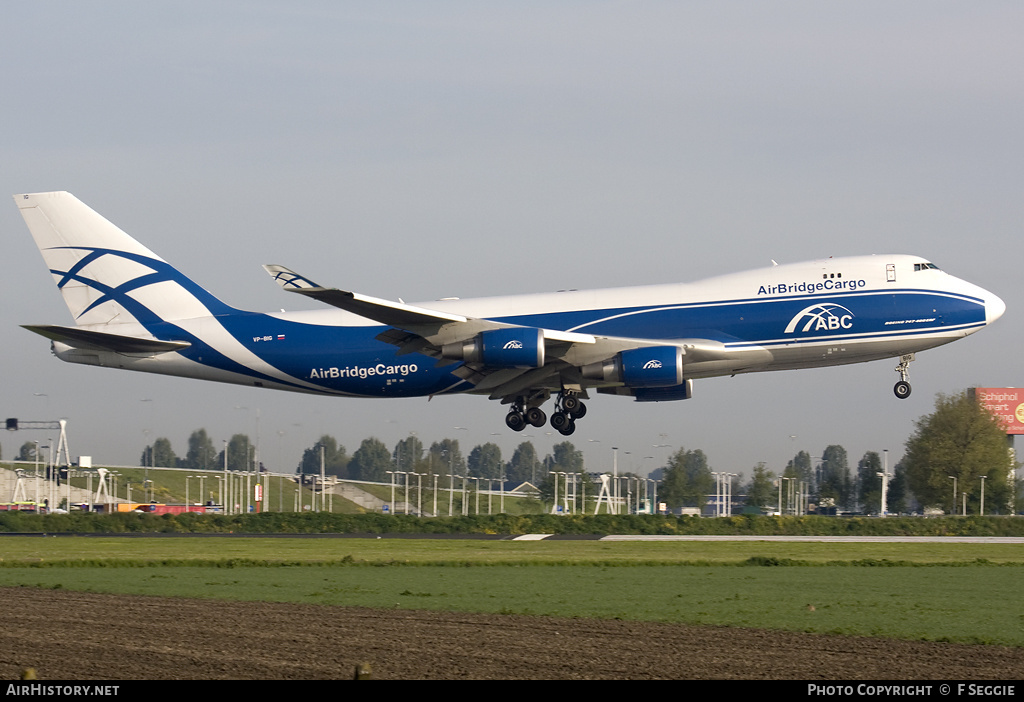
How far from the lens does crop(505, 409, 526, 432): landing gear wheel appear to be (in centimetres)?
4444

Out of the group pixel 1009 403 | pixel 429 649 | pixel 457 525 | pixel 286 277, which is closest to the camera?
pixel 429 649

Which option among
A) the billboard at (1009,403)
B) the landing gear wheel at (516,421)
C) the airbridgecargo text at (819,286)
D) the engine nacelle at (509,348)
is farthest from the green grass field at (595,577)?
the billboard at (1009,403)

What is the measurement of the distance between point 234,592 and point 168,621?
7.30m

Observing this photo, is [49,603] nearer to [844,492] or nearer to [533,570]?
[533,570]

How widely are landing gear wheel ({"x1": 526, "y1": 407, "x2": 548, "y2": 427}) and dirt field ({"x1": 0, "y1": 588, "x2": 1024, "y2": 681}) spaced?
16128mm

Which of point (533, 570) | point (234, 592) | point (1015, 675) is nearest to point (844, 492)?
Result: point (533, 570)

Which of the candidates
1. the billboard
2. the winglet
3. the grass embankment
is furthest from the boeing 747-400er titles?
the billboard

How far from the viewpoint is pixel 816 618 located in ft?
92.4

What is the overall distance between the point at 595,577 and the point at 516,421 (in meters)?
7.57

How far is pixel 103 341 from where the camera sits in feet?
139

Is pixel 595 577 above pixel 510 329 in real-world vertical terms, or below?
below

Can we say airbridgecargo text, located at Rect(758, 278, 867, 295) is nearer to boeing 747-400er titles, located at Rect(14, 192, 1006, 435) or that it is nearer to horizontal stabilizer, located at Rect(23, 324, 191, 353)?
boeing 747-400er titles, located at Rect(14, 192, 1006, 435)

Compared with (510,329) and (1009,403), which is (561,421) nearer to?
(510,329)

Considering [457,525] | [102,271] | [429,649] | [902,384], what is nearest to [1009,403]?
[457,525]
